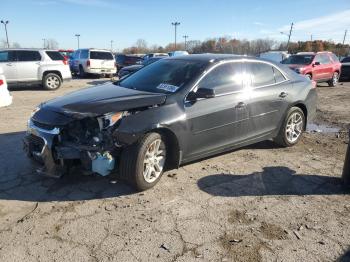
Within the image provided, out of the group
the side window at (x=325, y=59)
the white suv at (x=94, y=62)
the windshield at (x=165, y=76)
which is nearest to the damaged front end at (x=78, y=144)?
the windshield at (x=165, y=76)

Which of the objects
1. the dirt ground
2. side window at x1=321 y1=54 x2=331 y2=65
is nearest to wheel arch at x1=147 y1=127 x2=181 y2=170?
the dirt ground

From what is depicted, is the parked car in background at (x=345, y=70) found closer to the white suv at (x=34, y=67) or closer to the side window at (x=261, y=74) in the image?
the white suv at (x=34, y=67)

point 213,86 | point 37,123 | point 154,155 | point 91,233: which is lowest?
point 91,233

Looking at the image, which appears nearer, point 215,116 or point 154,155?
point 154,155

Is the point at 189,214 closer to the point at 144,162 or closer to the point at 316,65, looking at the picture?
the point at 144,162

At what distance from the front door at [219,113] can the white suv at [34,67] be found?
36.1 ft

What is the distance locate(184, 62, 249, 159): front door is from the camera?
4.79 metres

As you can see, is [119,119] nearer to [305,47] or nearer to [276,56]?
[276,56]

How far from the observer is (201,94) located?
4.70 metres

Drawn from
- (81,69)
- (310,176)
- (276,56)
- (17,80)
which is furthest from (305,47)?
(310,176)

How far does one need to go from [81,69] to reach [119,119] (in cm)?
Answer: 1855

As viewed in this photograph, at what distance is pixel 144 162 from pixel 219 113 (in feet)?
4.48

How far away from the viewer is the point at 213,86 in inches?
200

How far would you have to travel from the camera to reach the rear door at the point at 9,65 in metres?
13.8
